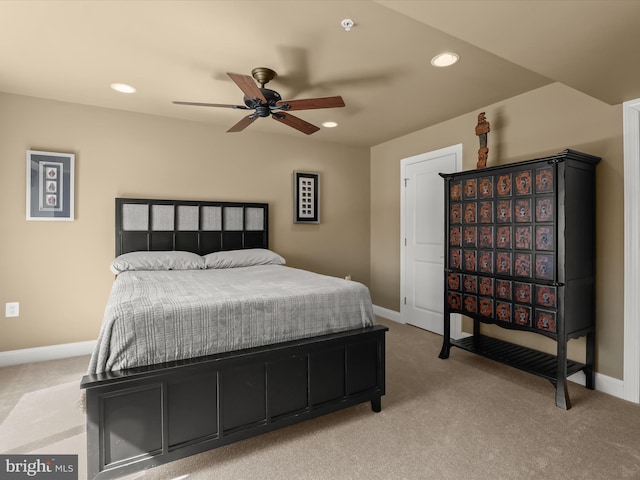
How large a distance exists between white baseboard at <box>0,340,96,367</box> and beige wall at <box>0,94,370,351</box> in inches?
2.3

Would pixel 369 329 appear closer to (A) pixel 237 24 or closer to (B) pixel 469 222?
(B) pixel 469 222

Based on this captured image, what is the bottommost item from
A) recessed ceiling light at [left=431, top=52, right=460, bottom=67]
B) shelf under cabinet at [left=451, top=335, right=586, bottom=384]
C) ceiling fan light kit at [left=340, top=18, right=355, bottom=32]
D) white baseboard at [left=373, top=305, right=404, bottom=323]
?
white baseboard at [left=373, top=305, right=404, bottom=323]

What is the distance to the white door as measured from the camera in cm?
400

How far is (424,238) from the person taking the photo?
424cm

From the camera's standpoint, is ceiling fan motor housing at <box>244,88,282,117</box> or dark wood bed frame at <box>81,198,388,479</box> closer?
dark wood bed frame at <box>81,198,388,479</box>

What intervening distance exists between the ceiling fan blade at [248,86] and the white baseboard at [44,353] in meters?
2.98

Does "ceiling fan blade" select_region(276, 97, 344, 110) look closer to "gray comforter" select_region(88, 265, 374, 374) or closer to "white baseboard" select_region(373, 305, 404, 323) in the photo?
"gray comforter" select_region(88, 265, 374, 374)

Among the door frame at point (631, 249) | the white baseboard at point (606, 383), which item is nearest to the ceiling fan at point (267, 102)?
the door frame at point (631, 249)

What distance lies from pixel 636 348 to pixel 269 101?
3223mm

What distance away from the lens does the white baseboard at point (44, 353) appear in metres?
3.21

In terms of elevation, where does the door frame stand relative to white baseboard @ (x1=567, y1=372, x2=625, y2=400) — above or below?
above

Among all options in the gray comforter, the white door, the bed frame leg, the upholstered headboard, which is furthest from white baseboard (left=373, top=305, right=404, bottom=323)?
the gray comforter

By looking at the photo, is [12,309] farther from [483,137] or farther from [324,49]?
[483,137]

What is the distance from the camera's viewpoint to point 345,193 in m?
4.99
